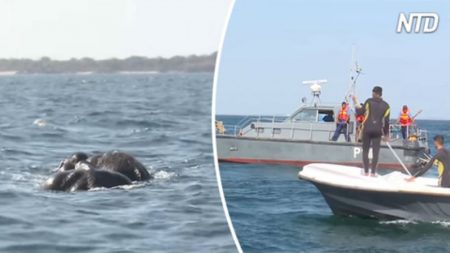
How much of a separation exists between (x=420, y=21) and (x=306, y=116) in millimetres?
606

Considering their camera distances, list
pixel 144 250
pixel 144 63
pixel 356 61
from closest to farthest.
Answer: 1. pixel 356 61
2. pixel 144 250
3. pixel 144 63

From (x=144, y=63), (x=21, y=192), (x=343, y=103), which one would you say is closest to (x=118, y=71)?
(x=144, y=63)

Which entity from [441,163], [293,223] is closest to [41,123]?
[293,223]

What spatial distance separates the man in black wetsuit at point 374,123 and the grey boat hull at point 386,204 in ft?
0.57

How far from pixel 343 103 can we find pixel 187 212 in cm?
96

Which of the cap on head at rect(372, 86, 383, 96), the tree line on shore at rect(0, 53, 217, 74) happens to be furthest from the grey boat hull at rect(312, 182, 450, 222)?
the tree line on shore at rect(0, 53, 217, 74)

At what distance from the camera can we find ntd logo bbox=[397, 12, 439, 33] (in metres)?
3.51

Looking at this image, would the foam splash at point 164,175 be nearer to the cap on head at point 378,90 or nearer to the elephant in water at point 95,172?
the elephant in water at point 95,172

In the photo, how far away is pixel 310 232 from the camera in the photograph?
12.1 feet

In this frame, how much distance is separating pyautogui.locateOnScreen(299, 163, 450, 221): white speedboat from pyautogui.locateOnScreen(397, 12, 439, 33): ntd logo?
63cm

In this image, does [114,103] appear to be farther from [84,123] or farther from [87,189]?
[87,189]

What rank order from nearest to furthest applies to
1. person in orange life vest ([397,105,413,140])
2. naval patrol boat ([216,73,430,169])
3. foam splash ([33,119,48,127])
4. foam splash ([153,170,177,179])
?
person in orange life vest ([397,105,413,140]) < naval patrol boat ([216,73,430,169]) < foam splash ([153,170,177,179]) < foam splash ([33,119,48,127])

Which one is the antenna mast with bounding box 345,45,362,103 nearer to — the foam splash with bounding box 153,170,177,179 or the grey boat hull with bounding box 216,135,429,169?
the grey boat hull with bounding box 216,135,429,169

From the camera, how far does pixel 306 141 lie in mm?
3594
